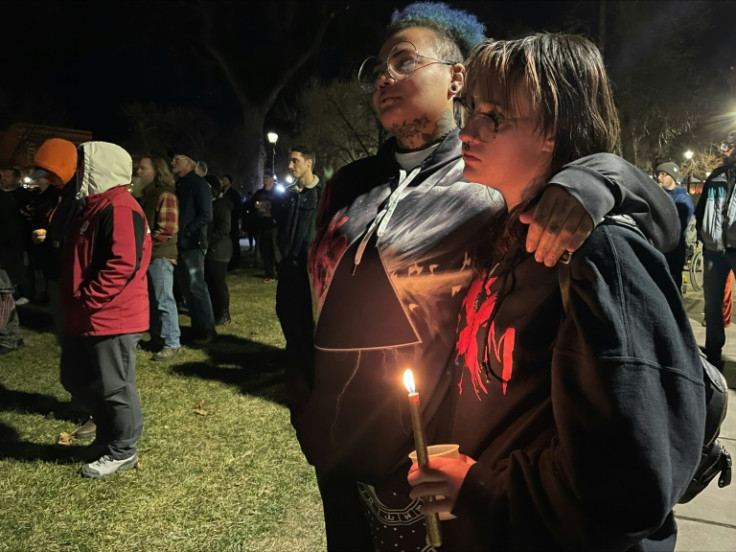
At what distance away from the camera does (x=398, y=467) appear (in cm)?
149

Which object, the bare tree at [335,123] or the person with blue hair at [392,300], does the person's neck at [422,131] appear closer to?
the person with blue hair at [392,300]

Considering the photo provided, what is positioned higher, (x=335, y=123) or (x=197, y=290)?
(x=335, y=123)

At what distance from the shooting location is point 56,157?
194 inches

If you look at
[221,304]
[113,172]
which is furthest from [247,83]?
[113,172]

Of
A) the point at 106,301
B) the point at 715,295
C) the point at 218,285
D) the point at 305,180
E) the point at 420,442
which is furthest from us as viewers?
the point at 218,285

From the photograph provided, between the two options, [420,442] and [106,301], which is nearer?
[420,442]

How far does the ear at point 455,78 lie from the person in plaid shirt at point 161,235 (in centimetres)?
498

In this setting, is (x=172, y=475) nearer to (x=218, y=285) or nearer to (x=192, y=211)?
(x=192, y=211)

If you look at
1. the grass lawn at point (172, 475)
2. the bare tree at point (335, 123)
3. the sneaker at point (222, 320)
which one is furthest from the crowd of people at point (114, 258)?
the bare tree at point (335, 123)

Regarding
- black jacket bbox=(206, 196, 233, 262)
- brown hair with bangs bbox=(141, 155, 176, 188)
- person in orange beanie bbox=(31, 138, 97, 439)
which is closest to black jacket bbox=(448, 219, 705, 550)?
person in orange beanie bbox=(31, 138, 97, 439)

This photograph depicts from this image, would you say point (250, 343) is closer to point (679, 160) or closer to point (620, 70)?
point (620, 70)

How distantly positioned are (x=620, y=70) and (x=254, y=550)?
1780 cm

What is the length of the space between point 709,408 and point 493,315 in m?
0.42

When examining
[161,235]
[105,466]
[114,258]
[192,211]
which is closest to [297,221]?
[114,258]
